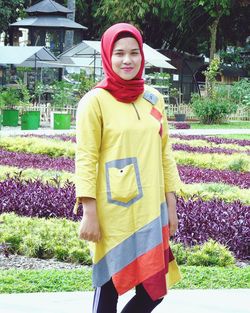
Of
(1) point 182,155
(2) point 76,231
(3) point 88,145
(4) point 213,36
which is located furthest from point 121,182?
(4) point 213,36

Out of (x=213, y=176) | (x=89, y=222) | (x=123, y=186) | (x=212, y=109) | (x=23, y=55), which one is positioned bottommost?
(x=212, y=109)

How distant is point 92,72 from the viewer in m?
36.2

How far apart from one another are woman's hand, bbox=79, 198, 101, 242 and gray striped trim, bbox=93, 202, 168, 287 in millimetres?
128

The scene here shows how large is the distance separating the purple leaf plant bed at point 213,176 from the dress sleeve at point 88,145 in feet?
26.9

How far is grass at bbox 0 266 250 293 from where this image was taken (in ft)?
20.7

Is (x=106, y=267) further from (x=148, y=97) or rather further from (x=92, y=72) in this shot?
(x=92, y=72)

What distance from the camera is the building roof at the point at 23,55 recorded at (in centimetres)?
3291

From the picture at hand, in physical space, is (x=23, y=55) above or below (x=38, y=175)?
above

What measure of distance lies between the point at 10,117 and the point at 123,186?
24658mm

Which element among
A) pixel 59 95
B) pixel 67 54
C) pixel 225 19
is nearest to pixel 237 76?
pixel 225 19

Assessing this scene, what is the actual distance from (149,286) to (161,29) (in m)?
47.4

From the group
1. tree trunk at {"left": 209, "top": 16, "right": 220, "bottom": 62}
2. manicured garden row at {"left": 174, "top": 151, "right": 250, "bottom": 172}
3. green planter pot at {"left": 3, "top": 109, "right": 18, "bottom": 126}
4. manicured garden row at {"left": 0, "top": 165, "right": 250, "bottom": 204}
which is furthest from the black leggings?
tree trunk at {"left": 209, "top": 16, "right": 220, "bottom": 62}

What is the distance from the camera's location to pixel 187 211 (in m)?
8.90

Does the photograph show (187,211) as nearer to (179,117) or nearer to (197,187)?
(197,187)
